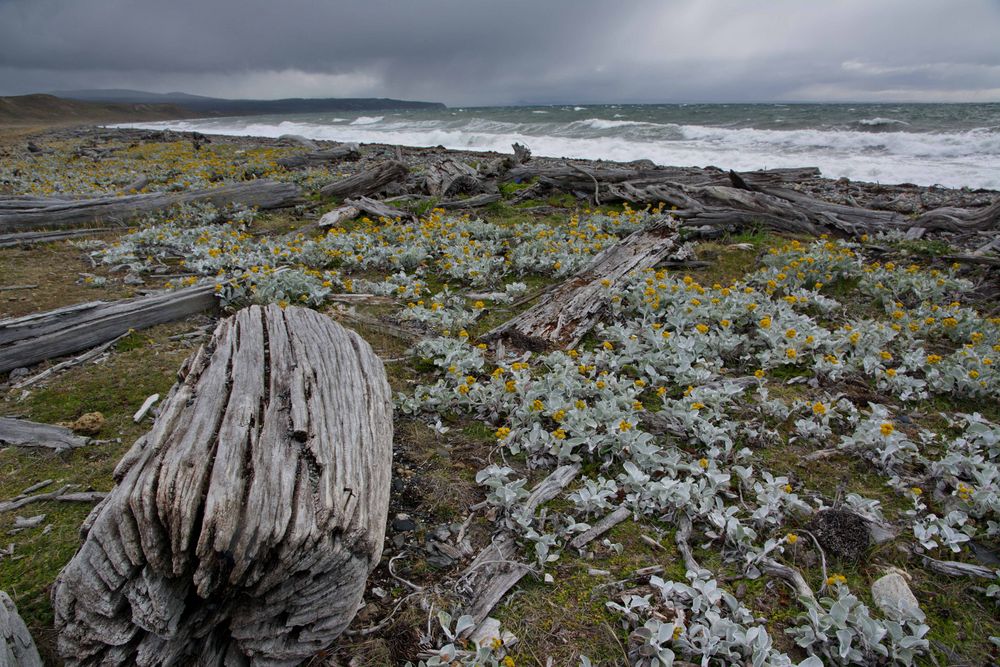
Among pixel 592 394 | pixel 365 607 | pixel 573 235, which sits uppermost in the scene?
pixel 573 235

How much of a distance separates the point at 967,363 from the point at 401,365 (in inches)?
207

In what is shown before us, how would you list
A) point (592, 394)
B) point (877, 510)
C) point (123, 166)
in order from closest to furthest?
point (877, 510) < point (592, 394) < point (123, 166)

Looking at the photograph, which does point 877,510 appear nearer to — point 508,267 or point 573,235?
point 508,267

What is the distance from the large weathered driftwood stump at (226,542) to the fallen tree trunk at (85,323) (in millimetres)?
3398

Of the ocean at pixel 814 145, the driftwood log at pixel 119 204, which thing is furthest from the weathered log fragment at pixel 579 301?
the ocean at pixel 814 145

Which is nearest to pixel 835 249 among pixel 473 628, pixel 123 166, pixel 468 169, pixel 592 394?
pixel 592 394

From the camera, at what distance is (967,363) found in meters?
4.81

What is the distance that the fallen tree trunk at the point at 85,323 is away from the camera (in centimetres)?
516

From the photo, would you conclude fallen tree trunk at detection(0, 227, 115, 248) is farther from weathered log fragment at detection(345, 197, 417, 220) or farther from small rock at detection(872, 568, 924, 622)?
small rock at detection(872, 568, 924, 622)

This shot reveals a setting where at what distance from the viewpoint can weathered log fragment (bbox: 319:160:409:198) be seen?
42.0 feet

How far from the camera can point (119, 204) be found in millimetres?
10578

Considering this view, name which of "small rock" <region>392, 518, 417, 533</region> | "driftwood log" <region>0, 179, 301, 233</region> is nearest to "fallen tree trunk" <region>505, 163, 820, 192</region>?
"driftwood log" <region>0, 179, 301, 233</region>

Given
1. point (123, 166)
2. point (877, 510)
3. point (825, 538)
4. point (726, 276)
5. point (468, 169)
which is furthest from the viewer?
point (123, 166)

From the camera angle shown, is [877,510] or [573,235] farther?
[573,235]
